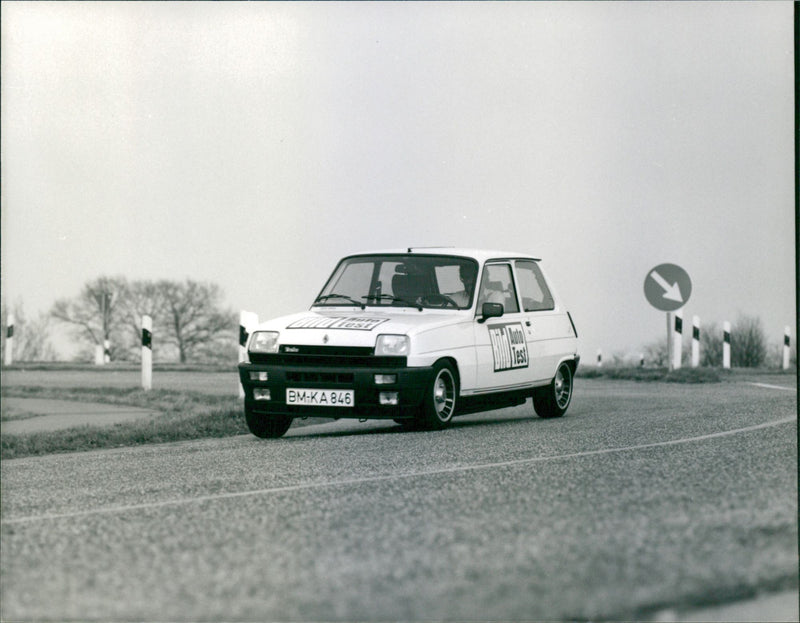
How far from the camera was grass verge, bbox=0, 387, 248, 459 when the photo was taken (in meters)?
11.0

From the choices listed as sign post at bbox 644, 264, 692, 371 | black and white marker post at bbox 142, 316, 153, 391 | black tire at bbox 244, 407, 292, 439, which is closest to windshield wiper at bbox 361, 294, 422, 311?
black tire at bbox 244, 407, 292, 439

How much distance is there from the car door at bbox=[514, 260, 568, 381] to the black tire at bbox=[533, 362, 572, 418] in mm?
137

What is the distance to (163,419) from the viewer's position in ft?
41.5

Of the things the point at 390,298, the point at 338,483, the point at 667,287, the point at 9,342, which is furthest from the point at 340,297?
the point at 9,342

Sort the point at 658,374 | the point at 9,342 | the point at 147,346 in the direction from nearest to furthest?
the point at 147,346
the point at 658,374
the point at 9,342

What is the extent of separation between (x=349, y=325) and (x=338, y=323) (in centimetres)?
12

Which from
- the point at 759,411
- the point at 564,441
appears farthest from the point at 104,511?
the point at 759,411

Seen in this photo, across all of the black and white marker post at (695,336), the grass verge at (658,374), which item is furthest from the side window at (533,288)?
the black and white marker post at (695,336)

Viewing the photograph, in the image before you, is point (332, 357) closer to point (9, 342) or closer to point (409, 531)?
point (409, 531)

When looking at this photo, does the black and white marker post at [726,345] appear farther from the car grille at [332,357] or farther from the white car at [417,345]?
the car grille at [332,357]

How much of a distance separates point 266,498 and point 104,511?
31.9 inches

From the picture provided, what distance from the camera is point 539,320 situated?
1274 centimetres

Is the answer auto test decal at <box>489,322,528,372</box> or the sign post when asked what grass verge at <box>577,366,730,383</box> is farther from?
auto test decal at <box>489,322,528,372</box>

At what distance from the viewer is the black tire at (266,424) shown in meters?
10.9
